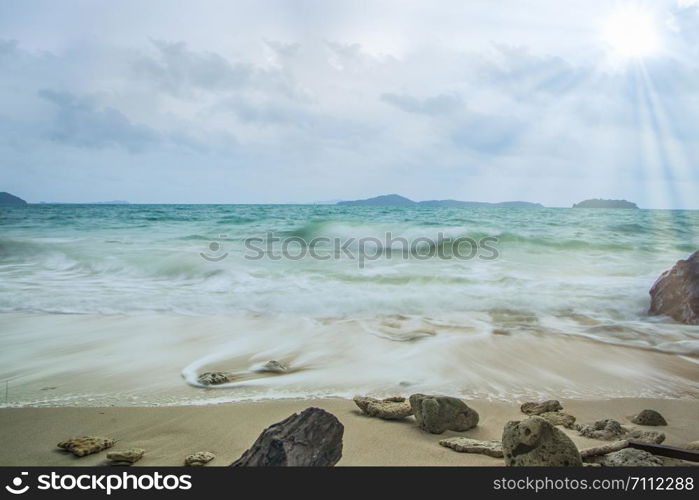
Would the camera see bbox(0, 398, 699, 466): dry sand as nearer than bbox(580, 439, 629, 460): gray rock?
No

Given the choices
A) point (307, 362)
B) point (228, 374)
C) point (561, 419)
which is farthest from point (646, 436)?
point (228, 374)

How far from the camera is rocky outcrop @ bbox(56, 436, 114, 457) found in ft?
Result: 8.63

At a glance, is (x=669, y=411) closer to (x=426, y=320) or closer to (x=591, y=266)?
(x=426, y=320)

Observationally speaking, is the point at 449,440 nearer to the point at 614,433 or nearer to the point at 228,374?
the point at 614,433

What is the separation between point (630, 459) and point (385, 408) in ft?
4.45

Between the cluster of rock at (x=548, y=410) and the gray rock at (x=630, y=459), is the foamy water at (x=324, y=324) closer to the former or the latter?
the cluster of rock at (x=548, y=410)

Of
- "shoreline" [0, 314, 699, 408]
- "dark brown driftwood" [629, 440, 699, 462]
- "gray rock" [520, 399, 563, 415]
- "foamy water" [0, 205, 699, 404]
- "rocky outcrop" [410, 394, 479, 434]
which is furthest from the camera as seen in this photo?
"foamy water" [0, 205, 699, 404]

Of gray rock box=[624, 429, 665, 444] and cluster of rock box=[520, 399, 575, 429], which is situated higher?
gray rock box=[624, 429, 665, 444]

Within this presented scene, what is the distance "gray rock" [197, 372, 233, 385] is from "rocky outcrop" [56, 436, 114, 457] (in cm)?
118

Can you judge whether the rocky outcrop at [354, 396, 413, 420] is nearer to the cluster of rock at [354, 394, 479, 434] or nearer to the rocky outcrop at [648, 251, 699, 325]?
the cluster of rock at [354, 394, 479, 434]

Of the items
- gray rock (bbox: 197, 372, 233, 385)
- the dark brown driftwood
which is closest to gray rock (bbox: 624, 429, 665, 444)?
the dark brown driftwood
